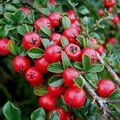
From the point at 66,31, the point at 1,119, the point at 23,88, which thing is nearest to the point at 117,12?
the point at 66,31

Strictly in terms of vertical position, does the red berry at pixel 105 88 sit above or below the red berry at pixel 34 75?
below

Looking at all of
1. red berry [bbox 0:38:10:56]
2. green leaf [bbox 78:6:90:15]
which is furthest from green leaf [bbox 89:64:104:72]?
green leaf [bbox 78:6:90:15]

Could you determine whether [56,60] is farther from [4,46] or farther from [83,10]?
[83,10]

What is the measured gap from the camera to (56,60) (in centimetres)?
162

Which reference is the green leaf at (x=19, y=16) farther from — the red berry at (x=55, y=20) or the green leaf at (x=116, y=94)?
the green leaf at (x=116, y=94)

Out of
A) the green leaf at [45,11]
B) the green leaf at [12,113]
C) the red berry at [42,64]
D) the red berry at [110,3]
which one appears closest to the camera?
the green leaf at [12,113]

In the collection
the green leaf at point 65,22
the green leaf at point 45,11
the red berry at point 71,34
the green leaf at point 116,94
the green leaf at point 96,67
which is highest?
the green leaf at point 45,11

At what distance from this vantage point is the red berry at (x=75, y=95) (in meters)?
1.51

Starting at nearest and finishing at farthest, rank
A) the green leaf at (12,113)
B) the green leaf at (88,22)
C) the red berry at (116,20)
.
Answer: the green leaf at (12,113), the green leaf at (88,22), the red berry at (116,20)

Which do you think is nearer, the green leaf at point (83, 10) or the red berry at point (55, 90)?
the red berry at point (55, 90)

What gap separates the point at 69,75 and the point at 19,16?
1.57 feet

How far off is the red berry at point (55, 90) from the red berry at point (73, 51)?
0.46ft

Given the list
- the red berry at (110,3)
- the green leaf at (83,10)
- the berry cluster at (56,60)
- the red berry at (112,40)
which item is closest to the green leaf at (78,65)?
the berry cluster at (56,60)

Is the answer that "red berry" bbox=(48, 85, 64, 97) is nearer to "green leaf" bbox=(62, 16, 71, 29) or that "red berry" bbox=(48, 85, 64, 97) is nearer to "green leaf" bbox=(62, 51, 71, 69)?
"green leaf" bbox=(62, 51, 71, 69)
